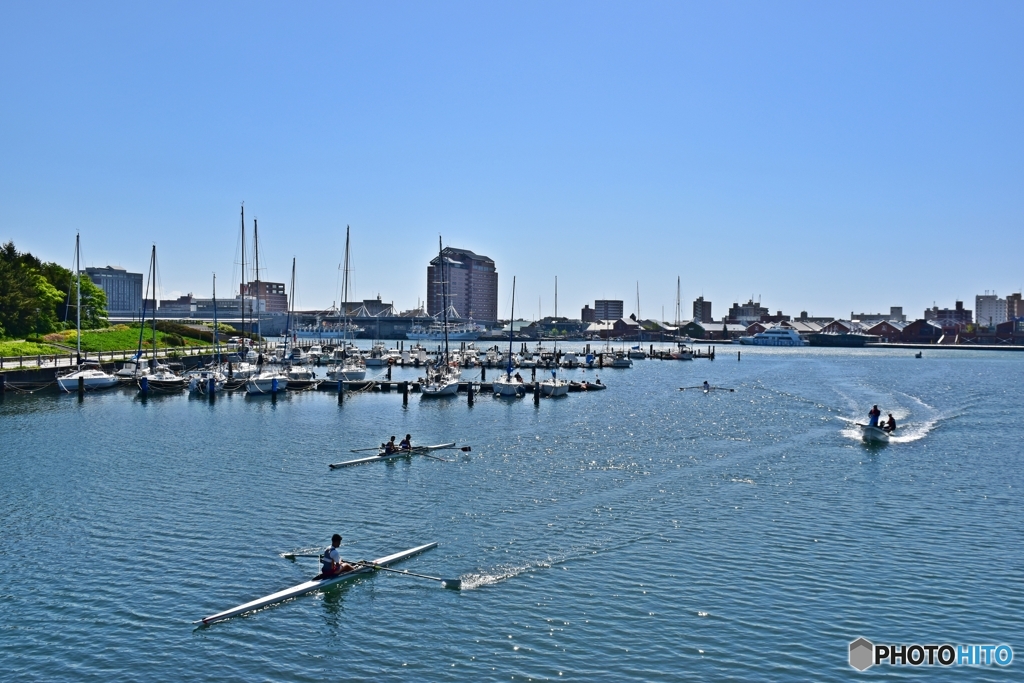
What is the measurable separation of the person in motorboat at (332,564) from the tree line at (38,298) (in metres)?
80.3

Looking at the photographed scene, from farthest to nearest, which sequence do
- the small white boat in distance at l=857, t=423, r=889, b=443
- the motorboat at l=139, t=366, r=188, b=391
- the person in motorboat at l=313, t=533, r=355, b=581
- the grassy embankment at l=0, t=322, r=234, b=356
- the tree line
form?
the tree line, the grassy embankment at l=0, t=322, r=234, b=356, the motorboat at l=139, t=366, r=188, b=391, the small white boat in distance at l=857, t=423, r=889, b=443, the person in motorboat at l=313, t=533, r=355, b=581

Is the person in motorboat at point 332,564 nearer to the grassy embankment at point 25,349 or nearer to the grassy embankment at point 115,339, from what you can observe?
the grassy embankment at point 25,349

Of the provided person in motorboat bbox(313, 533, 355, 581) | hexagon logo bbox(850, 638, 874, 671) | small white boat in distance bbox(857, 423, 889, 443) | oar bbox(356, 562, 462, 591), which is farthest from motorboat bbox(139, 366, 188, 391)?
hexagon logo bbox(850, 638, 874, 671)

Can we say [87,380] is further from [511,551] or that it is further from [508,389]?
[511,551]

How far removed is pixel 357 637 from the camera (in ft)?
64.8

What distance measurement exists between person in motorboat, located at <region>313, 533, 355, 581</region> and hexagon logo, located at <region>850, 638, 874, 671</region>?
13486mm

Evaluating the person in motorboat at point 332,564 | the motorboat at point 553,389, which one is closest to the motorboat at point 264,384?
the motorboat at point 553,389

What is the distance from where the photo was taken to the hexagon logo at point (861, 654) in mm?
18547

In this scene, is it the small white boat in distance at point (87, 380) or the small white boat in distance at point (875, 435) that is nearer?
the small white boat in distance at point (875, 435)

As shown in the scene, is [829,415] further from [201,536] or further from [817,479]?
[201,536]

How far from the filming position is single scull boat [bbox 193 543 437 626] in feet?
66.6

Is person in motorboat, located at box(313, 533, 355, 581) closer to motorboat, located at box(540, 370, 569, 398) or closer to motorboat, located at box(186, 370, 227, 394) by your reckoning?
motorboat, located at box(186, 370, 227, 394)

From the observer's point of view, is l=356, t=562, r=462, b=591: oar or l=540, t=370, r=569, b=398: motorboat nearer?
l=356, t=562, r=462, b=591: oar

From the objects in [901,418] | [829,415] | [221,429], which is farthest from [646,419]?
[221,429]
